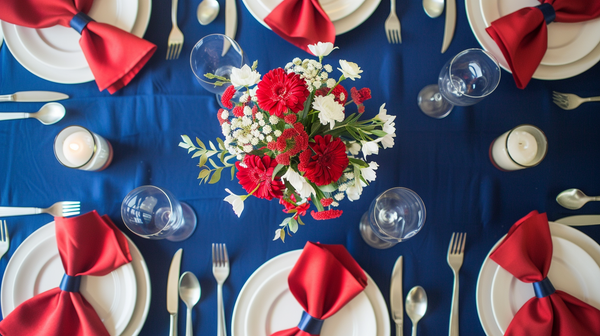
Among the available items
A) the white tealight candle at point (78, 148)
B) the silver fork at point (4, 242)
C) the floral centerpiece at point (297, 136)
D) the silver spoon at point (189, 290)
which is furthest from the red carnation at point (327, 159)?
the silver fork at point (4, 242)

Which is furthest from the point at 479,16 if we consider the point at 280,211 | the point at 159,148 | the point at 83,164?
the point at 83,164

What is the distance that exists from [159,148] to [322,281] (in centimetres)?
54

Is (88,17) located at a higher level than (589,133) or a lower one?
higher

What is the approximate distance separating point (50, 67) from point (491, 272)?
1.25 metres

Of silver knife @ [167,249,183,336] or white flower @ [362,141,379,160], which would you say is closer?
white flower @ [362,141,379,160]

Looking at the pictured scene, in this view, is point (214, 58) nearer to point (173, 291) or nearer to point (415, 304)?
point (173, 291)

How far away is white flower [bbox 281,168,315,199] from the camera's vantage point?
0.50 m

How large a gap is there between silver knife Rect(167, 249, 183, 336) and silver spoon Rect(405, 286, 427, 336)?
583mm

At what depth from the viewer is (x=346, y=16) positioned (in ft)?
2.74

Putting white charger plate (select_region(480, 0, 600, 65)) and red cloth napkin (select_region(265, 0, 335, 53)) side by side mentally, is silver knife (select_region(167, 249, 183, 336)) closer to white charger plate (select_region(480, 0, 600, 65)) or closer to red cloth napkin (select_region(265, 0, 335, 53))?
red cloth napkin (select_region(265, 0, 335, 53))

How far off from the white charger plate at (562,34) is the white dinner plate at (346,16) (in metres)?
0.30

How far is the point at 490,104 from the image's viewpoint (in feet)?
2.87

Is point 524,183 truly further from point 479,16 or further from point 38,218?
point 38,218

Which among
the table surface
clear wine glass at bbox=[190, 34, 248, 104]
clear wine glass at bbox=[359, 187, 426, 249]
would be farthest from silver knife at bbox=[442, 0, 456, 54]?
clear wine glass at bbox=[190, 34, 248, 104]
